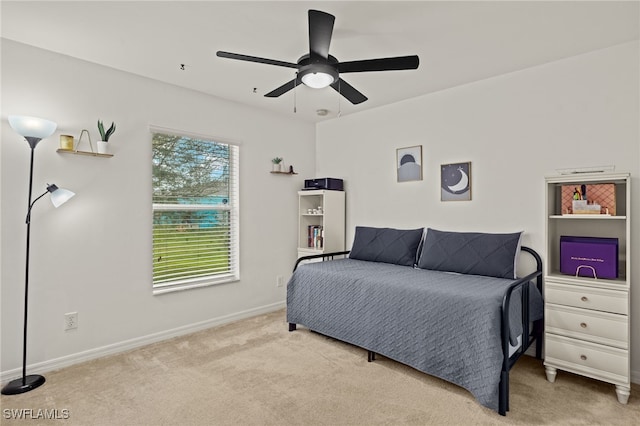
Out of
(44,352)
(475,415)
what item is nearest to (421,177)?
(475,415)

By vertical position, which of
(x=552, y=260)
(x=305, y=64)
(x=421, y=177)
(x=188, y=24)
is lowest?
(x=552, y=260)

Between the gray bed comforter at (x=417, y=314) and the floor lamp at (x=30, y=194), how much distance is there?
2.01 m

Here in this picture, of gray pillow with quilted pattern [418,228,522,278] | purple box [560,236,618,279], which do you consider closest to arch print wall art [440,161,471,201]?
gray pillow with quilted pattern [418,228,522,278]

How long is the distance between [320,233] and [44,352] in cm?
276

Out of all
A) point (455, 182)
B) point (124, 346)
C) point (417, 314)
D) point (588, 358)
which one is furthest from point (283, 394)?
point (455, 182)

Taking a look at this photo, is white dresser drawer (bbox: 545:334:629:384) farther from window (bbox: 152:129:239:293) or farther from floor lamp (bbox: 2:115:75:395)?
floor lamp (bbox: 2:115:75:395)

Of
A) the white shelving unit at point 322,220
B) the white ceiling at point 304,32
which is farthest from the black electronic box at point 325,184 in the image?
the white ceiling at point 304,32

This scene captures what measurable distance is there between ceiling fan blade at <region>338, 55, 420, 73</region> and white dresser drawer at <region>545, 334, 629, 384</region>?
2.09m

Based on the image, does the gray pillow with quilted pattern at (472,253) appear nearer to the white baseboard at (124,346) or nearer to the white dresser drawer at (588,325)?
the white dresser drawer at (588,325)

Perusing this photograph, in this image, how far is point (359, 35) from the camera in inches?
94.2

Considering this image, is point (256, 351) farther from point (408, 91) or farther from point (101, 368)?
point (408, 91)

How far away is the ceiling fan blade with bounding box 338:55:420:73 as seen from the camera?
78.9 inches

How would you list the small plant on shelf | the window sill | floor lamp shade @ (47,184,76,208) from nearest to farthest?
floor lamp shade @ (47,184,76,208), the small plant on shelf, the window sill

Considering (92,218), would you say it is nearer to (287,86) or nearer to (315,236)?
(287,86)
